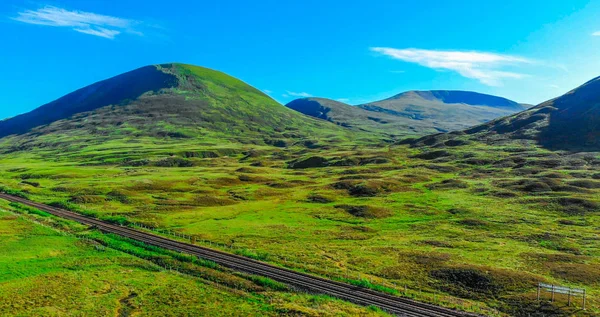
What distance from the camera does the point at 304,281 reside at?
55.2 m

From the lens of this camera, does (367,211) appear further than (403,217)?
Yes

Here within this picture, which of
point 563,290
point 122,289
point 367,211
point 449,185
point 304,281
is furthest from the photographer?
point 449,185

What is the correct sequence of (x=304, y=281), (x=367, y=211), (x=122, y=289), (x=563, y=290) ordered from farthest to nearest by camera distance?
(x=367, y=211)
(x=304, y=281)
(x=122, y=289)
(x=563, y=290)

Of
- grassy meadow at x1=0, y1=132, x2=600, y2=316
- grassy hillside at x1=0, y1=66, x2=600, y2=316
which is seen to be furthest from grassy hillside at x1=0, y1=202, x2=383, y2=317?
grassy hillside at x1=0, y1=66, x2=600, y2=316

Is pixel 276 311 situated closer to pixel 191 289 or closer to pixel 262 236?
pixel 191 289

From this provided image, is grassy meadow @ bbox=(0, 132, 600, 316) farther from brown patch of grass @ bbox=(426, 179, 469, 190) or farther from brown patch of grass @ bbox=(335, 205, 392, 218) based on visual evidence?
brown patch of grass @ bbox=(426, 179, 469, 190)

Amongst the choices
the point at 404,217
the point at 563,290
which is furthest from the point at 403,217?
the point at 563,290

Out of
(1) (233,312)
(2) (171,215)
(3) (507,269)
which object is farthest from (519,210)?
(2) (171,215)

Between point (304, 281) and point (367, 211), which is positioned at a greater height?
point (367, 211)

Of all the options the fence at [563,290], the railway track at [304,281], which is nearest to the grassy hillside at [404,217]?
the fence at [563,290]

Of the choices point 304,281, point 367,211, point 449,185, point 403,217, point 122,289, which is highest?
point 449,185

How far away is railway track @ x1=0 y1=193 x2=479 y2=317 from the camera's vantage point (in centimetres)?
4659

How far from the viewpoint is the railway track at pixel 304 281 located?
46.6 m

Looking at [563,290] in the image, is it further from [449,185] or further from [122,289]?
[449,185]
